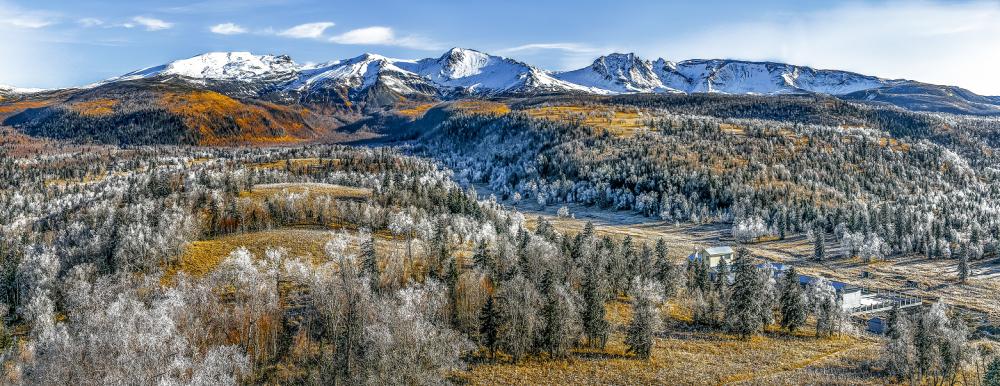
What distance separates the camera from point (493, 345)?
77312 millimetres

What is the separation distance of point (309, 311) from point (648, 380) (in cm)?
4515

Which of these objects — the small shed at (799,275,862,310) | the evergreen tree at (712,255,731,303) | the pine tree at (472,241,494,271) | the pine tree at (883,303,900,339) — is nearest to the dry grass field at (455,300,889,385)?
the pine tree at (883,303,900,339)

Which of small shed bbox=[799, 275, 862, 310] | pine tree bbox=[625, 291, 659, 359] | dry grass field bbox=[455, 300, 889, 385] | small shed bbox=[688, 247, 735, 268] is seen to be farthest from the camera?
small shed bbox=[688, 247, 735, 268]

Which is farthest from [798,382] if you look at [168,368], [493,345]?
[168,368]

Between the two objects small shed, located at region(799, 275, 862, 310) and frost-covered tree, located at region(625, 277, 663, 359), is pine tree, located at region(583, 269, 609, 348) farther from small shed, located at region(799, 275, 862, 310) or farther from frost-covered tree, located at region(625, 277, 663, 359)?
small shed, located at region(799, 275, 862, 310)

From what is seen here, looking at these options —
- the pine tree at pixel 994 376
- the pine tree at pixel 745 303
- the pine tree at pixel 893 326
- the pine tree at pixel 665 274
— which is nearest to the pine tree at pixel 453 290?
the pine tree at pixel 745 303

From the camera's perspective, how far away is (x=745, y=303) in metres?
89.7

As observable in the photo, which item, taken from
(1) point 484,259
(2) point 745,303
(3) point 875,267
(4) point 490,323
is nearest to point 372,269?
(1) point 484,259

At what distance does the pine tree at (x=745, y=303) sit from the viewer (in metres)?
88.8

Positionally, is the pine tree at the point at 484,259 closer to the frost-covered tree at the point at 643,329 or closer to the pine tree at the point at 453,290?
the pine tree at the point at 453,290

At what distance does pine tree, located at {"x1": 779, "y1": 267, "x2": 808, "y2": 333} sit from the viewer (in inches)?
3620

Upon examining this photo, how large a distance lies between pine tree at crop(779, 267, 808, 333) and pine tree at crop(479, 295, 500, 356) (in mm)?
47335

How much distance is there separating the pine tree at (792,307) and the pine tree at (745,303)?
399cm

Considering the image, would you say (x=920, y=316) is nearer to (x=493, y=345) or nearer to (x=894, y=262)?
(x=493, y=345)
